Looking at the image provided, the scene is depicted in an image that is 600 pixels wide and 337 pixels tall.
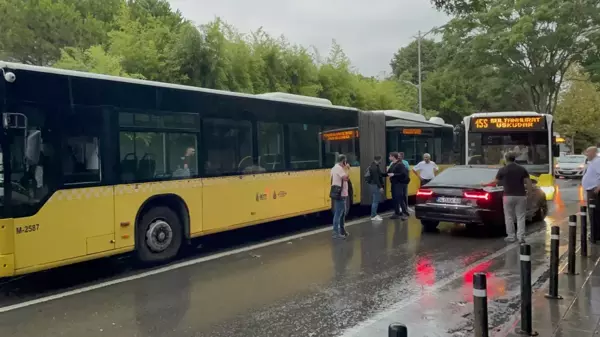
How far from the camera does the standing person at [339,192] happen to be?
1205cm

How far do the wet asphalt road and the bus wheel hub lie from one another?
565 millimetres

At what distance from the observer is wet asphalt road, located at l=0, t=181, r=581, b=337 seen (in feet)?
20.5

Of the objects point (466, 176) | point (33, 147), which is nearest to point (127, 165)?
point (33, 147)

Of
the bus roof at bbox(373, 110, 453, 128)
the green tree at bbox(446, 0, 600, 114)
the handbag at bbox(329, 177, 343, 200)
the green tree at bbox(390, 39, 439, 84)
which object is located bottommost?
the handbag at bbox(329, 177, 343, 200)

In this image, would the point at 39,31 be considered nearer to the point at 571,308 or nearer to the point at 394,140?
the point at 394,140

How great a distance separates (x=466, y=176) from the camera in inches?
494

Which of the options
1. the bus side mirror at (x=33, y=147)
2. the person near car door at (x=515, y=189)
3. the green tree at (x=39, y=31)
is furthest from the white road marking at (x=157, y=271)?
the green tree at (x=39, y=31)

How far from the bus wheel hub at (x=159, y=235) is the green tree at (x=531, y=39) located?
20.7 meters

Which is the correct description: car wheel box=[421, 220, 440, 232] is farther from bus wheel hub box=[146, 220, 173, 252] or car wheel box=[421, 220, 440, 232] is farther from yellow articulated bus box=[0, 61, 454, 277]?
bus wheel hub box=[146, 220, 173, 252]

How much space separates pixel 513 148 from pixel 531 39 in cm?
1239

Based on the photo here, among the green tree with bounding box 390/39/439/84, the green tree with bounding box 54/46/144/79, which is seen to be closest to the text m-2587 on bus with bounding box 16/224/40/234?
the green tree with bounding box 54/46/144/79

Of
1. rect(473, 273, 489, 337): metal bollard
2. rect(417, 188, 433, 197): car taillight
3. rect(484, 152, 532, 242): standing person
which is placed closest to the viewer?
rect(473, 273, 489, 337): metal bollard

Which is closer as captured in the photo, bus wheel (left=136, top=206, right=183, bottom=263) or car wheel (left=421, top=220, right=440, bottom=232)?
bus wheel (left=136, top=206, right=183, bottom=263)

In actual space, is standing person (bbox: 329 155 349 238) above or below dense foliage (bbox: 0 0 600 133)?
below
